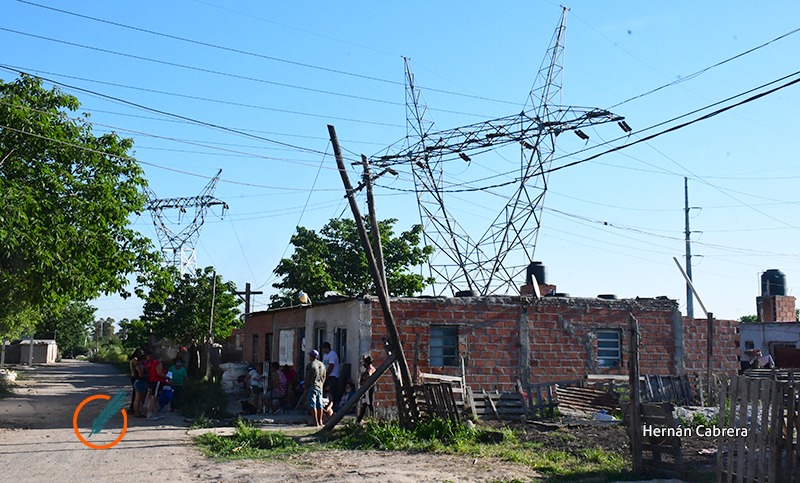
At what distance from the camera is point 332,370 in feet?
59.6

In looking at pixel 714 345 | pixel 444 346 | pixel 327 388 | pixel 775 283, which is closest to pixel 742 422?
pixel 444 346

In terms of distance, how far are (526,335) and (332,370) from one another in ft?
15.4

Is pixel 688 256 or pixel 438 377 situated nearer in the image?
pixel 438 377

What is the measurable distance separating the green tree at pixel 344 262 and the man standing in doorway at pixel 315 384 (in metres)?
20.2

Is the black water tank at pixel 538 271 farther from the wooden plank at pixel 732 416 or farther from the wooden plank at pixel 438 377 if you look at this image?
the wooden plank at pixel 732 416

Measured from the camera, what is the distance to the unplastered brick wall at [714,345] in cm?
2044

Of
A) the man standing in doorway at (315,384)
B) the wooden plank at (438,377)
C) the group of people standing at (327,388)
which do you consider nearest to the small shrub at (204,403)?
the group of people standing at (327,388)

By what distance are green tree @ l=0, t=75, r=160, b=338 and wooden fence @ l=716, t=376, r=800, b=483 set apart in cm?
1162

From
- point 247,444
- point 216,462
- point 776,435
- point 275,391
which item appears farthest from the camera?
point 275,391

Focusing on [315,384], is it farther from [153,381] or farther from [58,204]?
[58,204]

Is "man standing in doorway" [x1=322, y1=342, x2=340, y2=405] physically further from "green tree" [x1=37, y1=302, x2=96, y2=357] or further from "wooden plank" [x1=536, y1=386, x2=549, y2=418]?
"green tree" [x1=37, y1=302, x2=96, y2=357]

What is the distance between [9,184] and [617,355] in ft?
46.5

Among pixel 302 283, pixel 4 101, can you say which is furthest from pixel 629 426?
pixel 302 283

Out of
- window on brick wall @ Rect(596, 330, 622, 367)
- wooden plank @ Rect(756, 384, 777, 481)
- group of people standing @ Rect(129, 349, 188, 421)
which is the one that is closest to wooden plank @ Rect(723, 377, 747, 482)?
wooden plank @ Rect(756, 384, 777, 481)
